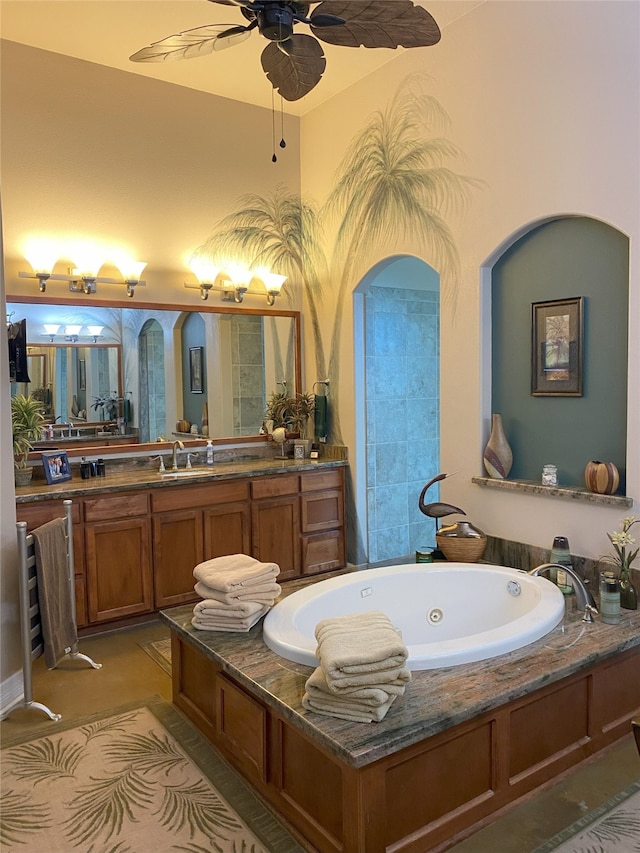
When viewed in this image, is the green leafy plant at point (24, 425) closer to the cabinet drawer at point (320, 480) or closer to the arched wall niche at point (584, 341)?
the cabinet drawer at point (320, 480)

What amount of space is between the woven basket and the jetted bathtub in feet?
0.80

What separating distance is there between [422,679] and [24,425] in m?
2.95

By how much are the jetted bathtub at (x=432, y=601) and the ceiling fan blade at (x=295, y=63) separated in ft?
7.17

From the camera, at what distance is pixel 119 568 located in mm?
4004

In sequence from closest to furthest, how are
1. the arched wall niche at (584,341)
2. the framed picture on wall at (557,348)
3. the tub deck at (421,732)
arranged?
the tub deck at (421,732)
the arched wall niche at (584,341)
the framed picture on wall at (557,348)

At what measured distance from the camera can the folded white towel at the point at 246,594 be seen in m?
2.82

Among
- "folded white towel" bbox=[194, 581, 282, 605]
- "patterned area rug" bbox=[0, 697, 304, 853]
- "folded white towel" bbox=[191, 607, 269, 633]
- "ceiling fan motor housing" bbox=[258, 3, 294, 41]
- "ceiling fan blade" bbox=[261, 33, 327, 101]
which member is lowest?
"patterned area rug" bbox=[0, 697, 304, 853]

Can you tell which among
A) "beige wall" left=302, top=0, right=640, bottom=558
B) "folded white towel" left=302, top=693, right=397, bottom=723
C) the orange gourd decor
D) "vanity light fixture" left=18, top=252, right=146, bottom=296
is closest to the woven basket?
"beige wall" left=302, top=0, right=640, bottom=558

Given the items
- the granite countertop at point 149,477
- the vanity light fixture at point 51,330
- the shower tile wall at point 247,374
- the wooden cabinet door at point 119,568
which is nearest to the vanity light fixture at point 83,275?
the vanity light fixture at point 51,330

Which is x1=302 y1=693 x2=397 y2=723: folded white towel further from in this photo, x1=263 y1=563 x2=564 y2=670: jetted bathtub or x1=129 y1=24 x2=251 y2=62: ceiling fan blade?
x1=129 y1=24 x2=251 y2=62: ceiling fan blade

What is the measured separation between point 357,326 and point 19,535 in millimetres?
2968

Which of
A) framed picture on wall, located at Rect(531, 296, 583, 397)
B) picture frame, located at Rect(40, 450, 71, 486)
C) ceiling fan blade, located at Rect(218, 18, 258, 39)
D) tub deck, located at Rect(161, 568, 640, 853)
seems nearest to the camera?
tub deck, located at Rect(161, 568, 640, 853)

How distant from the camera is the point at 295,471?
477 centimetres

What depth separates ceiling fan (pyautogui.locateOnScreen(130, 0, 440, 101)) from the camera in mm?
2062
